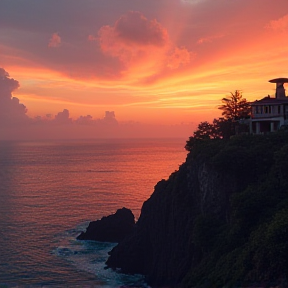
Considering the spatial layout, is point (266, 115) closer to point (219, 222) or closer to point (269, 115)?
point (269, 115)

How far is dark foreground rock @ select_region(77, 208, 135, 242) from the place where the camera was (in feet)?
210

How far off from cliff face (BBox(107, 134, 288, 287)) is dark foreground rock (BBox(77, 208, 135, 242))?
34.5ft

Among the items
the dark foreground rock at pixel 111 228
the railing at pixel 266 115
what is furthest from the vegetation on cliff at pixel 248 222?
the dark foreground rock at pixel 111 228

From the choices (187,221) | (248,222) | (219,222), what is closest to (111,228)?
(187,221)

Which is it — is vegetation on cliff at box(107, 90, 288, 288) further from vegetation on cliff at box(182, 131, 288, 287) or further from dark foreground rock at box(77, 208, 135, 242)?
dark foreground rock at box(77, 208, 135, 242)

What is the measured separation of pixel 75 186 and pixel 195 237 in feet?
263

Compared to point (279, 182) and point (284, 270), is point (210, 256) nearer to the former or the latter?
point (279, 182)

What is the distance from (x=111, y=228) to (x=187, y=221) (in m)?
24.6

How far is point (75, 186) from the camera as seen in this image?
113500 mm

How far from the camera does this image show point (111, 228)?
65562 millimetres

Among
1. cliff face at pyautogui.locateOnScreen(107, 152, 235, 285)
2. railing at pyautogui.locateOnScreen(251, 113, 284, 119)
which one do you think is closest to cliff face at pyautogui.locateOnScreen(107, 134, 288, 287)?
cliff face at pyautogui.locateOnScreen(107, 152, 235, 285)

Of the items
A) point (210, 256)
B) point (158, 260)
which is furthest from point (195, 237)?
point (158, 260)

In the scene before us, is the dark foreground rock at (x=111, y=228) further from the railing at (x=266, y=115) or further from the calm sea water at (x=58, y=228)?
the railing at (x=266, y=115)

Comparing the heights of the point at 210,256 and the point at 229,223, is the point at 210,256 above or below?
below
